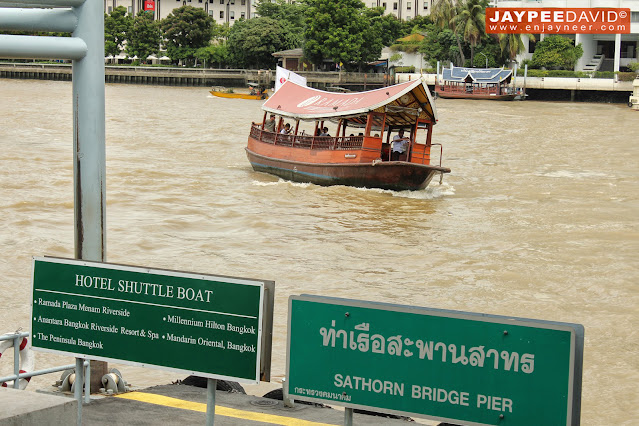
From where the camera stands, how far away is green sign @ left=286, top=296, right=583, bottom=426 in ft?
13.0

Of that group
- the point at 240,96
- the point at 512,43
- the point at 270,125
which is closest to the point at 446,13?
the point at 512,43

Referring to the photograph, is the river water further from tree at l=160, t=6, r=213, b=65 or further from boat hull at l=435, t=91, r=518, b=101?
tree at l=160, t=6, r=213, b=65

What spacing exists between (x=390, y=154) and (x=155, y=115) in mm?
26012

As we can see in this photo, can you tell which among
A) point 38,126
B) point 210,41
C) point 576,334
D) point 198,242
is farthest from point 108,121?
point 210,41

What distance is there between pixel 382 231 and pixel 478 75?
49070 mm

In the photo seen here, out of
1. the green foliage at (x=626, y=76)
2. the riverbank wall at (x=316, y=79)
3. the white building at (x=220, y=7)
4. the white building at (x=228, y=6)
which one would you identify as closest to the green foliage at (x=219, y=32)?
the white building at (x=228, y=6)

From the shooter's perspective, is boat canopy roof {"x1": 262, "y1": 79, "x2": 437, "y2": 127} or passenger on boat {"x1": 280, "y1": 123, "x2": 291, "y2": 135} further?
passenger on boat {"x1": 280, "y1": 123, "x2": 291, "y2": 135}

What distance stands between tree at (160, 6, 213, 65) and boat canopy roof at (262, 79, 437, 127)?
65.9m

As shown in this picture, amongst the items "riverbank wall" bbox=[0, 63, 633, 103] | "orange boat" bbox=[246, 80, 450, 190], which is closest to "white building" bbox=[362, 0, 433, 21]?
"riverbank wall" bbox=[0, 63, 633, 103]

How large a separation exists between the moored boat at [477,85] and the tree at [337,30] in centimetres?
1107

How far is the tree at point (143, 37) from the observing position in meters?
90.4

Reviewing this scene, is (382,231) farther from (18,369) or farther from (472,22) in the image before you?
(472,22)

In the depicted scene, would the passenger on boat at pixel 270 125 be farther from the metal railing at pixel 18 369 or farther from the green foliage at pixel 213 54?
the green foliage at pixel 213 54

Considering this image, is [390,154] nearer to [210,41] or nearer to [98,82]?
[98,82]
